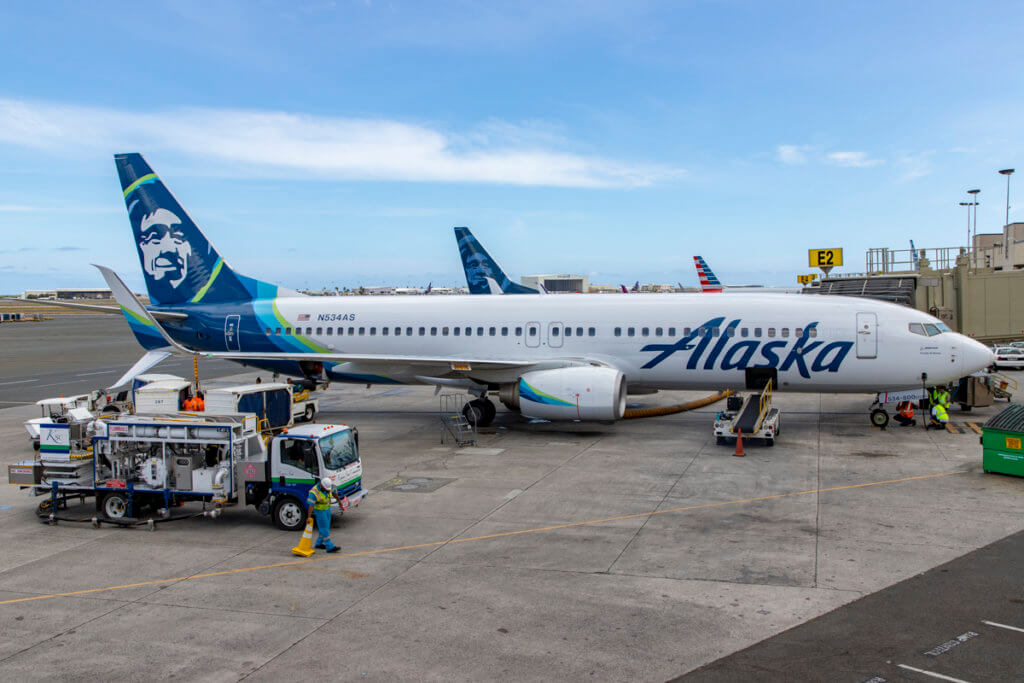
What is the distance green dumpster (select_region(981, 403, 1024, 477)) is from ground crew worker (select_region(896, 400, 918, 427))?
594 centimetres

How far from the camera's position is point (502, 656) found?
29.5 ft

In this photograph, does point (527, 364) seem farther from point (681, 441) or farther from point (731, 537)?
point (731, 537)

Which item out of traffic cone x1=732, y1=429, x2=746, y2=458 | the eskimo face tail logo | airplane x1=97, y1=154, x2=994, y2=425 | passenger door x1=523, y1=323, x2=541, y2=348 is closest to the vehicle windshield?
airplane x1=97, y1=154, x2=994, y2=425

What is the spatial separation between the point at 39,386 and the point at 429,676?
36.6m

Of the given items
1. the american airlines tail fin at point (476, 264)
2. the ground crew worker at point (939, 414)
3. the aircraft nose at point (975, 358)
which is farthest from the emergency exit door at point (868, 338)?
the american airlines tail fin at point (476, 264)

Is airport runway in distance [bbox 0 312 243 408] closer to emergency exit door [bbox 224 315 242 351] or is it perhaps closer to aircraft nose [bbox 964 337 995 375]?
emergency exit door [bbox 224 315 242 351]

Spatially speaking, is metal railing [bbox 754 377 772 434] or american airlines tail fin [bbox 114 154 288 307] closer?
metal railing [bbox 754 377 772 434]

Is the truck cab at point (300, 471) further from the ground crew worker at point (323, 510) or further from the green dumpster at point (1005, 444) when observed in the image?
the green dumpster at point (1005, 444)

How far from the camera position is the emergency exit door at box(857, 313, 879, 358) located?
22.0 m

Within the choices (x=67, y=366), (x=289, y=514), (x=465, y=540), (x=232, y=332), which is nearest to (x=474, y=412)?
(x=232, y=332)

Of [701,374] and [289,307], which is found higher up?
[289,307]

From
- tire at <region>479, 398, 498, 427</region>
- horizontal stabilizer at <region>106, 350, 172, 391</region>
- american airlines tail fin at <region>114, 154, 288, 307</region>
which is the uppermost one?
american airlines tail fin at <region>114, 154, 288, 307</region>

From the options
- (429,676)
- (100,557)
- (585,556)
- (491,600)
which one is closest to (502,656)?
(429,676)

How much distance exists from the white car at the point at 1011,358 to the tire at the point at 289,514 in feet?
125
